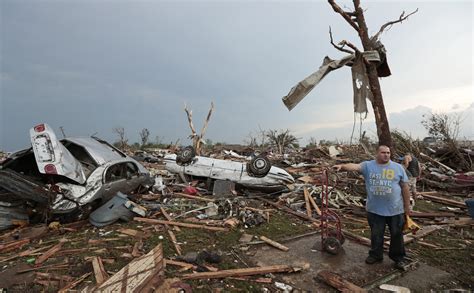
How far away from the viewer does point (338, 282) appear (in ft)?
11.8

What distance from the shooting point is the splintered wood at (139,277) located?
125 inches

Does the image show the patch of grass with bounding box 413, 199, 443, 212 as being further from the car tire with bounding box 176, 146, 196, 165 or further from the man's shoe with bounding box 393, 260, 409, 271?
the car tire with bounding box 176, 146, 196, 165

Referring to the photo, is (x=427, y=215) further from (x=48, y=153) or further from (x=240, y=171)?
(x=48, y=153)

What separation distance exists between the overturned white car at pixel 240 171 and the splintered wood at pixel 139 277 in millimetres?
5304

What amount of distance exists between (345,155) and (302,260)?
11.7 m

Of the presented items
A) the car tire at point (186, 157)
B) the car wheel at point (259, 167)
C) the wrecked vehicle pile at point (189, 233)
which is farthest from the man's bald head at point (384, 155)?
the car tire at point (186, 157)

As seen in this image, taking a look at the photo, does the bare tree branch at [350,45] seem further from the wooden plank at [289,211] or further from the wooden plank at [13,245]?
the wooden plank at [13,245]

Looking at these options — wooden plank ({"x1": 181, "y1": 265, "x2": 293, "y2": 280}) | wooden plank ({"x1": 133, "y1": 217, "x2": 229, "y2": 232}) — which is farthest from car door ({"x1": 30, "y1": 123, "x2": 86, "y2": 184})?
wooden plank ({"x1": 181, "y1": 265, "x2": 293, "y2": 280})

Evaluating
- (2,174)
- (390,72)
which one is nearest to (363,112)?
(390,72)

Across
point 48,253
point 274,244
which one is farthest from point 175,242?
point 48,253

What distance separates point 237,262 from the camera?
438 cm

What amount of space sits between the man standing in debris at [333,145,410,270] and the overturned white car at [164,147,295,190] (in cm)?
478

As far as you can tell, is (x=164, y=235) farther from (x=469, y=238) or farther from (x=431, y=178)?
(x=431, y=178)

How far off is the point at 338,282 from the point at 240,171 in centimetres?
571
